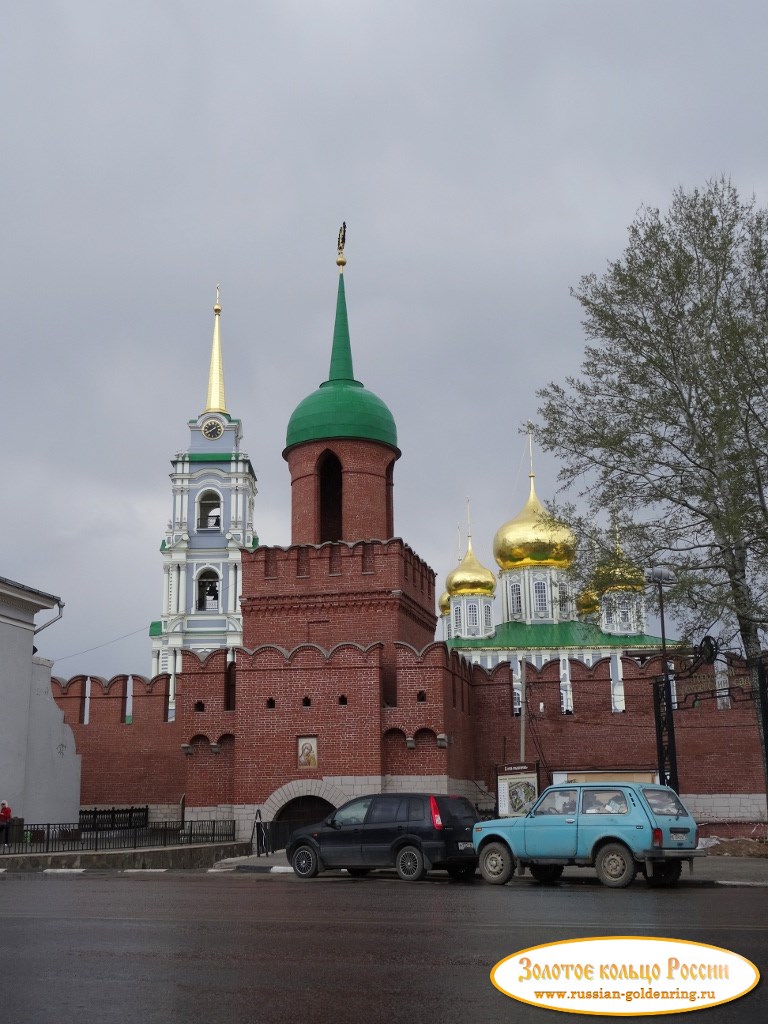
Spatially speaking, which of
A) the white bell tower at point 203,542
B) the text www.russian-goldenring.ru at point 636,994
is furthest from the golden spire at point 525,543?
the text www.russian-goldenring.ru at point 636,994

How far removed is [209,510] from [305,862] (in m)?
56.1

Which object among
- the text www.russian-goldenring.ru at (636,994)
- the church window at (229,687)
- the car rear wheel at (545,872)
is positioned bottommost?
the car rear wheel at (545,872)

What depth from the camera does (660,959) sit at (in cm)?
623

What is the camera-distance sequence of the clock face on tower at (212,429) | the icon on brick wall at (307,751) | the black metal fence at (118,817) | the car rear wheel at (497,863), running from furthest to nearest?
the clock face on tower at (212,429) → the black metal fence at (118,817) → the icon on brick wall at (307,751) → the car rear wheel at (497,863)

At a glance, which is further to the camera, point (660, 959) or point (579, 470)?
point (579, 470)

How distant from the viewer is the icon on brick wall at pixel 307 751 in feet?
81.9

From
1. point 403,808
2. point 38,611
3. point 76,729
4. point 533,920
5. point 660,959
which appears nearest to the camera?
point 660,959

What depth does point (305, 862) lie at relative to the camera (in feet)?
55.2

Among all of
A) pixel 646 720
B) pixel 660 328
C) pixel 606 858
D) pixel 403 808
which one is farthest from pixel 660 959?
pixel 646 720

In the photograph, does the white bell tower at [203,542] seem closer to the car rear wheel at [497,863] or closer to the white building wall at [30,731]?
the white building wall at [30,731]

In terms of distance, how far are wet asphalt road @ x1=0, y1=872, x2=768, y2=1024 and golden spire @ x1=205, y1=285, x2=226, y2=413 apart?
60.4 metres

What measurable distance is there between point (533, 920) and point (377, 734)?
1512 centimetres

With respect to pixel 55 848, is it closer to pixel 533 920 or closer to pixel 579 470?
pixel 579 470

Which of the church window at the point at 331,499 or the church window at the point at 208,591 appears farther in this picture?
the church window at the point at 208,591
